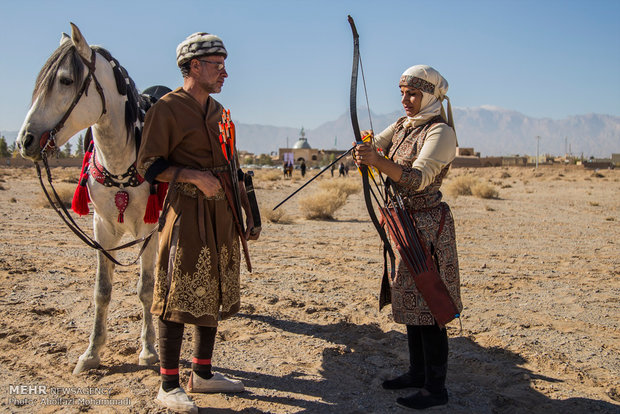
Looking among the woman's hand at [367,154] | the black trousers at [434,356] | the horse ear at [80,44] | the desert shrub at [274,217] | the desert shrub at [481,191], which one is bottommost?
the black trousers at [434,356]

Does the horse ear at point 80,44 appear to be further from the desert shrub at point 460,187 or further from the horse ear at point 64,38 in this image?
the desert shrub at point 460,187

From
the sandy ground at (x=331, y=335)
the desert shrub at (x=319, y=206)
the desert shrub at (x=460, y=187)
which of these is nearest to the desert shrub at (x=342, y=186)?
the desert shrub at (x=460, y=187)

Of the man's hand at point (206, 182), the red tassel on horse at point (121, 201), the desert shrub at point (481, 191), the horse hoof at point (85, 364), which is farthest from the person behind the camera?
the desert shrub at point (481, 191)

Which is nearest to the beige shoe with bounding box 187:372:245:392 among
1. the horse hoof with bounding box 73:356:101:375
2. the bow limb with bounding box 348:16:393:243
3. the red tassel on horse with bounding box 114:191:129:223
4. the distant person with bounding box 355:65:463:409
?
the horse hoof with bounding box 73:356:101:375

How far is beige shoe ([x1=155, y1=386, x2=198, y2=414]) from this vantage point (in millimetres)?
3109

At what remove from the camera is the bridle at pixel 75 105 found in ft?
10.2

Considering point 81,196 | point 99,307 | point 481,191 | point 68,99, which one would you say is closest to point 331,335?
point 99,307

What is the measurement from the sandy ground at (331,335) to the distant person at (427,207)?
283mm

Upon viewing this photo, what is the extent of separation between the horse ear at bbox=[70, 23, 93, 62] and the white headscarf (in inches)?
78.0

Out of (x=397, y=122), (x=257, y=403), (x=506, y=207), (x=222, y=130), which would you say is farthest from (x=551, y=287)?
(x=506, y=207)

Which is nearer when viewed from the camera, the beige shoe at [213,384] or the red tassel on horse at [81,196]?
the beige shoe at [213,384]

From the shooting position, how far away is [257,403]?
11.0 feet

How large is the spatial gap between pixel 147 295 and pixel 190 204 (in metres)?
1.20

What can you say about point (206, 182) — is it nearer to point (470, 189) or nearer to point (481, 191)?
point (481, 191)
